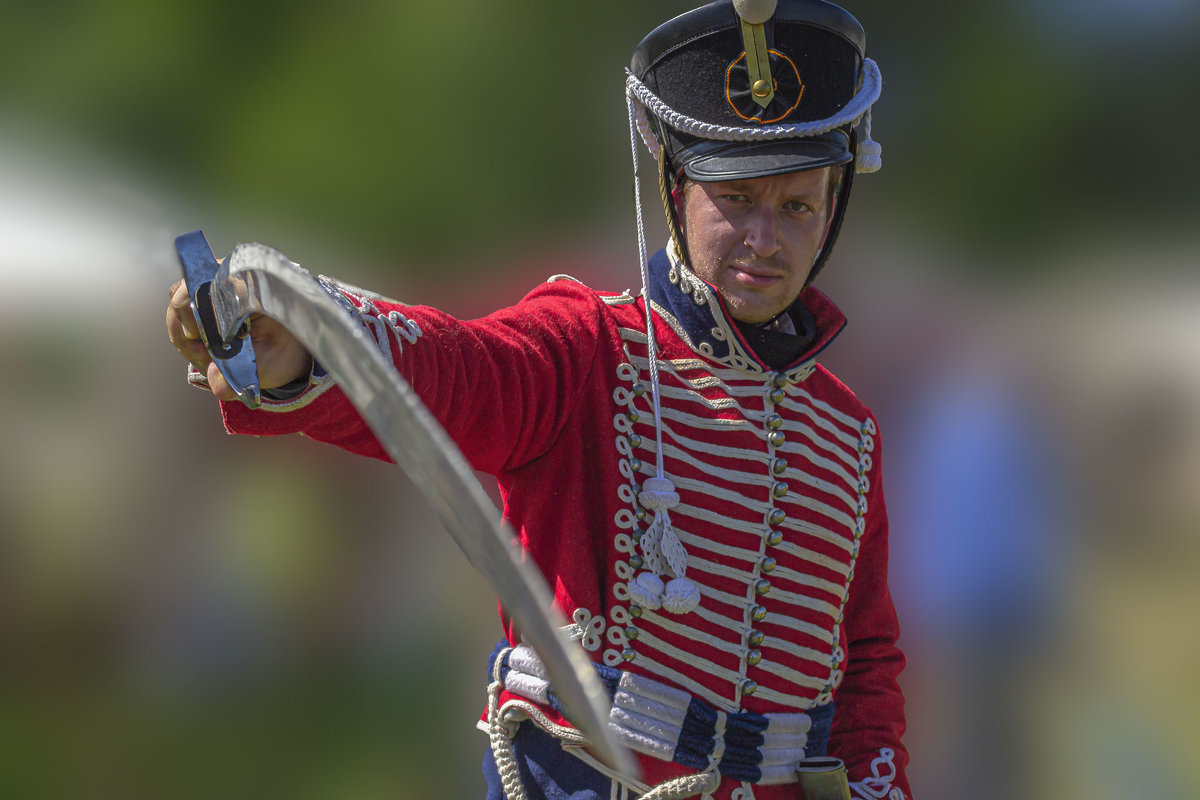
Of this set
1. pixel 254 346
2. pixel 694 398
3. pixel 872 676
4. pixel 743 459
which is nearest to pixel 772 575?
pixel 743 459

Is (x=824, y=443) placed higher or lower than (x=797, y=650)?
higher

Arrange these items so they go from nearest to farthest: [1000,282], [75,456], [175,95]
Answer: [75,456] < [175,95] < [1000,282]

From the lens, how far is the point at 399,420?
33.3 inches

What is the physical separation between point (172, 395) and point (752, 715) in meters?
1.41

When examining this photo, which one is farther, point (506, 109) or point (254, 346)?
point (506, 109)

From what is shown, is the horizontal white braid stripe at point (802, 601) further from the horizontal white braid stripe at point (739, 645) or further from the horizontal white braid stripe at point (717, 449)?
the horizontal white braid stripe at point (717, 449)

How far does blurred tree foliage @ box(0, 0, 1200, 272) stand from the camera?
2.20m

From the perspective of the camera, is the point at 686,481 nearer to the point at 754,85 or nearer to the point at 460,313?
the point at 754,85

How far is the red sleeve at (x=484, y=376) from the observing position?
1155 millimetres

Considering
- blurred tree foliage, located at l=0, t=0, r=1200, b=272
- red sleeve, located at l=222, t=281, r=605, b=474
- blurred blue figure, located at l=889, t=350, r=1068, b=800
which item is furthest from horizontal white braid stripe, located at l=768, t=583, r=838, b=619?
blurred blue figure, located at l=889, t=350, r=1068, b=800

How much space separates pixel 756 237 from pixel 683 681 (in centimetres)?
67

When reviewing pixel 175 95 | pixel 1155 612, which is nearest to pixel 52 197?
pixel 175 95

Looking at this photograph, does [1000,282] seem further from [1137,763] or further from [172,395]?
[172,395]

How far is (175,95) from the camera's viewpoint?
7.37ft
